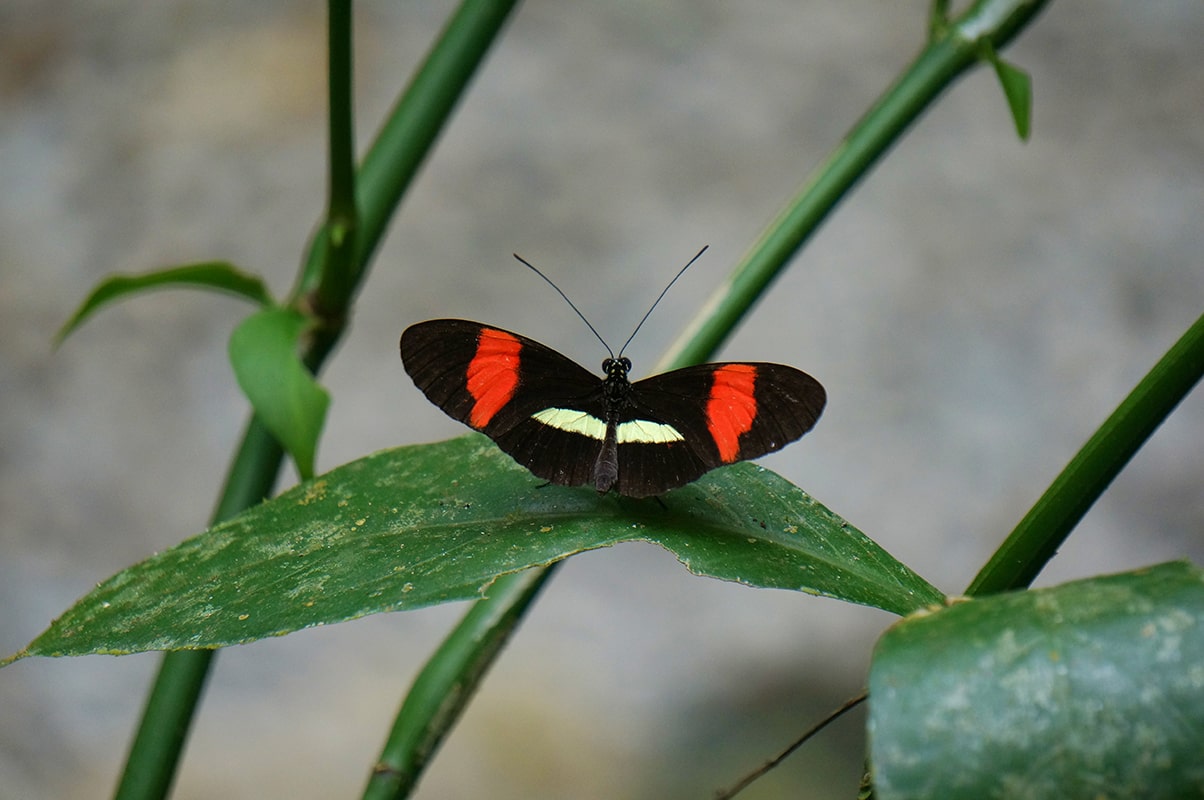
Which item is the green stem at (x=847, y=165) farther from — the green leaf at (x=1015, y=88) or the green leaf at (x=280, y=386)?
the green leaf at (x=280, y=386)

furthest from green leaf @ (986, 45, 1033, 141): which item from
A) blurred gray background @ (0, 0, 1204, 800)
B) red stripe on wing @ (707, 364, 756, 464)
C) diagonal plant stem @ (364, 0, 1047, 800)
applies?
blurred gray background @ (0, 0, 1204, 800)

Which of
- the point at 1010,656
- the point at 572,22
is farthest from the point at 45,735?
the point at 1010,656

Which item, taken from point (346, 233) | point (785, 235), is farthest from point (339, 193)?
point (785, 235)

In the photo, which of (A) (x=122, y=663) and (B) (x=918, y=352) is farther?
(B) (x=918, y=352)

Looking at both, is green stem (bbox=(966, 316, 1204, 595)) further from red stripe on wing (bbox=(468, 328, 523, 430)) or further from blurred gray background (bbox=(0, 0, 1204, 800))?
blurred gray background (bbox=(0, 0, 1204, 800))

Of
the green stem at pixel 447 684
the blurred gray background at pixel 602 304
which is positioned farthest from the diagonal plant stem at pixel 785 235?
the blurred gray background at pixel 602 304

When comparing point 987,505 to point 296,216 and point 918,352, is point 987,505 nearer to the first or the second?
point 918,352
